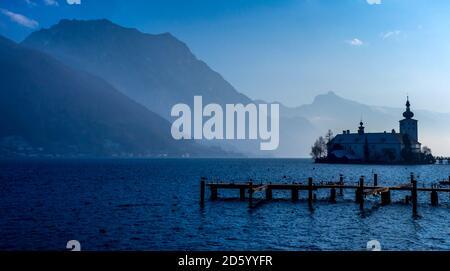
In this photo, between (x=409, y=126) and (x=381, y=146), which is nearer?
(x=381, y=146)

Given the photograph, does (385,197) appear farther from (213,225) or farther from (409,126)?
(409,126)

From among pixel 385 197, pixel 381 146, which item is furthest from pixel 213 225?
pixel 381 146

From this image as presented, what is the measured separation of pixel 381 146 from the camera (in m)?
180

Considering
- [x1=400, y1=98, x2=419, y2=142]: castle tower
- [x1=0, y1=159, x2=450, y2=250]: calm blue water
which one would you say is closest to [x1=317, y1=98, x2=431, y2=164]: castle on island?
[x1=400, y1=98, x2=419, y2=142]: castle tower

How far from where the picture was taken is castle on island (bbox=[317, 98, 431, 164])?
17775cm

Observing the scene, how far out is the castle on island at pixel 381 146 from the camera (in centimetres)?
17775

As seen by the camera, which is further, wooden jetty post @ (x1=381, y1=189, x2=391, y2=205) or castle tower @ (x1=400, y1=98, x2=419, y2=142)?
castle tower @ (x1=400, y1=98, x2=419, y2=142)

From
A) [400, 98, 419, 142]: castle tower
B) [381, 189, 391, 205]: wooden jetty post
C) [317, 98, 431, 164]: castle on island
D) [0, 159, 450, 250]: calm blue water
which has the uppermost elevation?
[400, 98, 419, 142]: castle tower

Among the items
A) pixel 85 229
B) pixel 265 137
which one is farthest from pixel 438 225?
pixel 265 137

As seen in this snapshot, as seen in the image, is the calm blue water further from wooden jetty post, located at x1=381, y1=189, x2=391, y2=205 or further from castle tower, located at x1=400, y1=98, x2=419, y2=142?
castle tower, located at x1=400, y1=98, x2=419, y2=142

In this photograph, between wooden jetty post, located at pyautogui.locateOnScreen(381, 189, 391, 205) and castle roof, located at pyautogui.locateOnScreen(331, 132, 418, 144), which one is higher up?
castle roof, located at pyautogui.locateOnScreen(331, 132, 418, 144)
